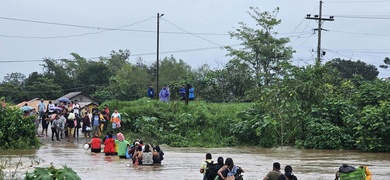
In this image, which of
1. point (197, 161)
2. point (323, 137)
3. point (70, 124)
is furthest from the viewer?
point (70, 124)

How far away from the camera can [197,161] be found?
989 inches

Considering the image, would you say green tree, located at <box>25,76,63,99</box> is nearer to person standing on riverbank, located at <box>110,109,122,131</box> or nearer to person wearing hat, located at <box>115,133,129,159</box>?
person standing on riverbank, located at <box>110,109,122,131</box>

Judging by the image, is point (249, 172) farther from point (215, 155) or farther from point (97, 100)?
point (97, 100)

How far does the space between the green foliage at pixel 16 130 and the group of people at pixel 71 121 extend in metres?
2.02

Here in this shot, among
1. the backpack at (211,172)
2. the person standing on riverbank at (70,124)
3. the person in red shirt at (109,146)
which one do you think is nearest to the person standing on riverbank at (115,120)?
the person standing on riverbank at (70,124)

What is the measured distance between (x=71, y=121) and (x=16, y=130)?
3.80 m

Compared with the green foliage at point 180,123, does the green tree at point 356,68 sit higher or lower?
higher

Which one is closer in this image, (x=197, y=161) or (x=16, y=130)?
(x=197, y=161)

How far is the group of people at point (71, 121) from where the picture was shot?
33156 mm

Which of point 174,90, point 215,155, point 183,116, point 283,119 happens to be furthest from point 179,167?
point 174,90

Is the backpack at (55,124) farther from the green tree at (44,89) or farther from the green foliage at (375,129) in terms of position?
the green tree at (44,89)

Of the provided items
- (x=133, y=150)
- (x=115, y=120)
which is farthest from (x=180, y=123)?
(x=133, y=150)

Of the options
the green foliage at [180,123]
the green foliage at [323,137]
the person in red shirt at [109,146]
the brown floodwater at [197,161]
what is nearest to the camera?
the brown floodwater at [197,161]

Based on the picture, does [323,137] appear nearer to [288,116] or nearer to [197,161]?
[288,116]
